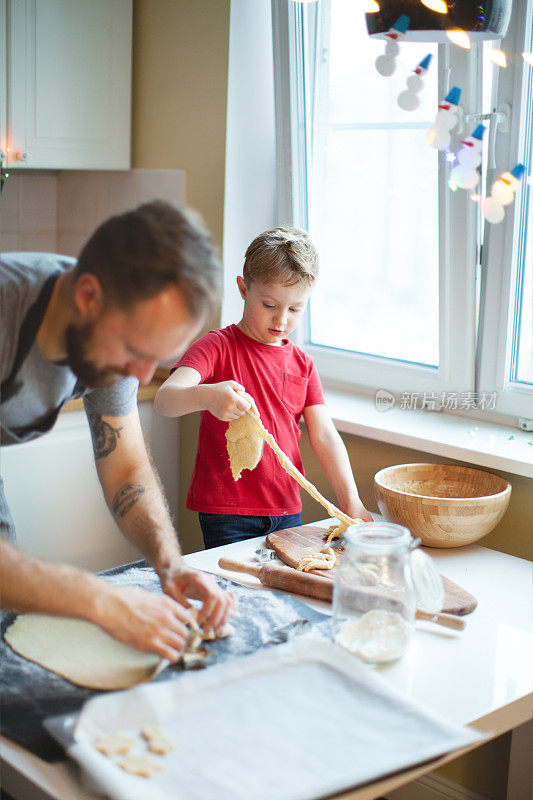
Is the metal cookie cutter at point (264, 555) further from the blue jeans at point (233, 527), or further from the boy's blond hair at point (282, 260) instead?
the boy's blond hair at point (282, 260)

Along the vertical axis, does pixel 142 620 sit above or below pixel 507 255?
below

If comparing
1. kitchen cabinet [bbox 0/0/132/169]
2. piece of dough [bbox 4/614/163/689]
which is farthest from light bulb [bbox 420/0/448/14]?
kitchen cabinet [bbox 0/0/132/169]

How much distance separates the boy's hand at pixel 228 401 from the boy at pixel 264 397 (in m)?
0.16

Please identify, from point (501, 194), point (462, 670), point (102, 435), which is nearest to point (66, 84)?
point (501, 194)

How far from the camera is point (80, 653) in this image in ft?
3.59

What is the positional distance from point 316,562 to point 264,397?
0.46 meters

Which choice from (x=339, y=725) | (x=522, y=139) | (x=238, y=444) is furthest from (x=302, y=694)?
(x=522, y=139)

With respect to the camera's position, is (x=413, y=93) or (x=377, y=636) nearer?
(x=377, y=636)

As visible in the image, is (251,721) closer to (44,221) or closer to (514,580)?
(514,580)

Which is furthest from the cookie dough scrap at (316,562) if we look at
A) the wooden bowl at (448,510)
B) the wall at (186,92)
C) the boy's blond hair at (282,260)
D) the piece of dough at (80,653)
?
the wall at (186,92)

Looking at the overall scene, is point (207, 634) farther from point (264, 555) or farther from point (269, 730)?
point (264, 555)

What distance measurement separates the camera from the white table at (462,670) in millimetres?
917

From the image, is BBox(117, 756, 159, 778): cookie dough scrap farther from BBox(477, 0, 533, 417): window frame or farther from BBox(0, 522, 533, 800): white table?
BBox(477, 0, 533, 417): window frame

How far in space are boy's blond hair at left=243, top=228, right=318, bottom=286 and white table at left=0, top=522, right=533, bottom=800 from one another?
50cm
